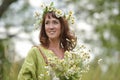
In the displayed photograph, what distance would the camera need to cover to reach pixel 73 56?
5.46 meters

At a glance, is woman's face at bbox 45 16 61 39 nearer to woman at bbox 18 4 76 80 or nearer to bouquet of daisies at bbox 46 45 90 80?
woman at bbox 18 4 76 80

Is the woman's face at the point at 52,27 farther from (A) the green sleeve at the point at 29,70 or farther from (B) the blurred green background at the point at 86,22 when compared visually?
(B) the blurred green background at the point at 86,22

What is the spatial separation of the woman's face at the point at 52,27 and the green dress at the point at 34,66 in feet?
0.55

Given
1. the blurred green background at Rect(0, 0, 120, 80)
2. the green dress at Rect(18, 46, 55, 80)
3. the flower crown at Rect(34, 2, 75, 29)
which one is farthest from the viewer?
the blurred green background at Rect(0, 0, 120, 80)

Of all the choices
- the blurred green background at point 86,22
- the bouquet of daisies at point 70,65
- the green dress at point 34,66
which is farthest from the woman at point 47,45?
the blurred green background at point 86,22

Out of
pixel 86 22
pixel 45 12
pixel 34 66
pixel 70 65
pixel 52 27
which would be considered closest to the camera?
pixel 70 65

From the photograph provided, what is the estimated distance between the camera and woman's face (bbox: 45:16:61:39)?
566cm

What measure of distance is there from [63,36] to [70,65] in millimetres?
487

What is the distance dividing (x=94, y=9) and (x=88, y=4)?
985mm

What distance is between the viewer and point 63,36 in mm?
5844

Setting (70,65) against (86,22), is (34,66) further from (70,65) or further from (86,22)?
(86,22)

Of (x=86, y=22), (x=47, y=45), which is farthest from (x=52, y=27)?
(x=86, y=22)

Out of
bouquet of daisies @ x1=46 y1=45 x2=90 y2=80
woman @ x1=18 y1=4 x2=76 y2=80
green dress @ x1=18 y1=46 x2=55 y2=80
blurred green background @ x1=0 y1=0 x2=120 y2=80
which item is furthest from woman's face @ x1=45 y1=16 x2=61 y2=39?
Answer: blurred green background @ x1=0 y1=0 x2=120 y2=80

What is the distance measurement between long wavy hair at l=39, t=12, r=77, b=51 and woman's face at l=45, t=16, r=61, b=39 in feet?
0.15
